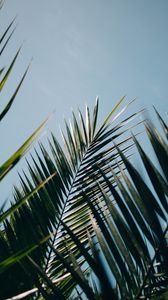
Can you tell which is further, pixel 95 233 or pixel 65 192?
pixel 65 192

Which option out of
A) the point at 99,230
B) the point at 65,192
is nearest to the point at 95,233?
the point at 99,230

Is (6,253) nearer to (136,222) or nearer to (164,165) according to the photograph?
(136,222)

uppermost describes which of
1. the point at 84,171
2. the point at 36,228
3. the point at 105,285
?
the point at 84,171

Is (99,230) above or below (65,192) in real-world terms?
below

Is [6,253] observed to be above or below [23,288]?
above

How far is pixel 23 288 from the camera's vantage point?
1.10 m

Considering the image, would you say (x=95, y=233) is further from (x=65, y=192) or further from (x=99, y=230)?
(x=65, y=192)

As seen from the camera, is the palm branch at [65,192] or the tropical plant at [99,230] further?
the palm branch at [65,192]

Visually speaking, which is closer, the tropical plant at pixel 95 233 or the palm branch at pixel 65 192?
the tropical plant at pixel 95 233

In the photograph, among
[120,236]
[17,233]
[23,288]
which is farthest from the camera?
[17,233]

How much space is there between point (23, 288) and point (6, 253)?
13 centimetres

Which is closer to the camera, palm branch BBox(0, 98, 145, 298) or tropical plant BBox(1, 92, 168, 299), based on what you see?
tropical plant BBox(1, 92, 168, 299)

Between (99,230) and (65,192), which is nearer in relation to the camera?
(99,230)

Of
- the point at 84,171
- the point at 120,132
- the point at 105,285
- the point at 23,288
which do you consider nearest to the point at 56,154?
the point at 84,171
